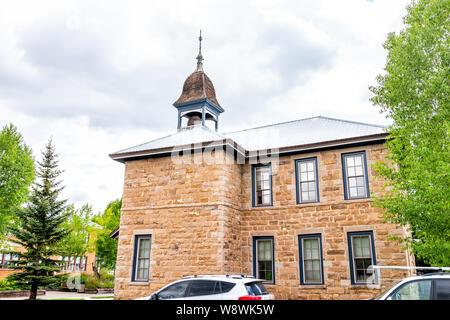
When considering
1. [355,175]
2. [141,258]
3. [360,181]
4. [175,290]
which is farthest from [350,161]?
[141,258]

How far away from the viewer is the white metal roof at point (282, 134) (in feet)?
49.0

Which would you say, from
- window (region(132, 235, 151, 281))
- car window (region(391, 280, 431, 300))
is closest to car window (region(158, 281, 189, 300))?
car window (region(391, 280, 431, 300))

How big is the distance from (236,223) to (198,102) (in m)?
7.77

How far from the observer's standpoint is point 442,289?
598 cm

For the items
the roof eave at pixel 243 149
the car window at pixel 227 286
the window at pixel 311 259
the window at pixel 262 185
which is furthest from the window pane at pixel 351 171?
the car window at pixel 227 286

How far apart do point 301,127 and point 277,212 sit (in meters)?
4.94

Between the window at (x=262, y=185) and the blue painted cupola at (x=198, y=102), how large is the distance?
4892 mm

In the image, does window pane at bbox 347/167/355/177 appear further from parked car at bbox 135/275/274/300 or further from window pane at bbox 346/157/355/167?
parked car at bbox 135/275/274/300

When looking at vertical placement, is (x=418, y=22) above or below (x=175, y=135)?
above

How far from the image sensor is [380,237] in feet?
42.2

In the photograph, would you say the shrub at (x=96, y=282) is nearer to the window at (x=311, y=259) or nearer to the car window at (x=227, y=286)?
the window at (x=311, y=259)

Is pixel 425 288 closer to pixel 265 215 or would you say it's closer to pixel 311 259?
pixel 311 259

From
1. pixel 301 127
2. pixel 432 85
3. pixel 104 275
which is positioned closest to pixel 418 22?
pixel 432 85
